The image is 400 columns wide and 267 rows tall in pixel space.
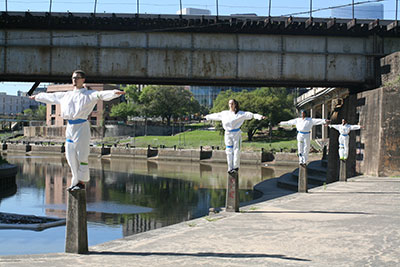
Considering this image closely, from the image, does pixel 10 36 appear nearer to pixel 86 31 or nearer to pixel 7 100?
pixel 86 31

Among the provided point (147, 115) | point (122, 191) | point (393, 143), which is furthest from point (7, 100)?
point (393, 143)

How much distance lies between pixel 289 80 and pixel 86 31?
36.6 ft

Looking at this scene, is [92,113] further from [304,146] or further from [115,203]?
[304,146]

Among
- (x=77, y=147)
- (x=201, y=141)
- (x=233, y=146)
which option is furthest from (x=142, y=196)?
(x=201, y=141)

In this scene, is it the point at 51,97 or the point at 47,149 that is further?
the point at 47,149

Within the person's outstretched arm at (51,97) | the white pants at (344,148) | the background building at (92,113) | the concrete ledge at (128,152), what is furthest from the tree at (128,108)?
the person's outstretched arm at (51,97)

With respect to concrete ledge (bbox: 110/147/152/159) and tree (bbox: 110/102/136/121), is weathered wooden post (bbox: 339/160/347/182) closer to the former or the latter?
concrete ledge (bbox: 110/147/152/159)

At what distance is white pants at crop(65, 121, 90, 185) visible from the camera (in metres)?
7.95

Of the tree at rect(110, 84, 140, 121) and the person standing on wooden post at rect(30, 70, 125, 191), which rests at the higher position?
the tree at rect(110, 84, 140, 121)

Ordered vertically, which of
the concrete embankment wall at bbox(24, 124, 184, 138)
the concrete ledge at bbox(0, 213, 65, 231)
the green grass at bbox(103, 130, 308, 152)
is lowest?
the concrete ledge at bbox(0, 213, 65, 231)

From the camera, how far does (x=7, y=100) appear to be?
641ft

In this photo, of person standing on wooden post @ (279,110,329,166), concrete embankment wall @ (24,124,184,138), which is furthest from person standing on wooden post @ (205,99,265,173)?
concrete embankment wall @ (24,124,184,138)

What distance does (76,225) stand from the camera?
25.8ft

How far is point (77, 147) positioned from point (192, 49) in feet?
59.7
